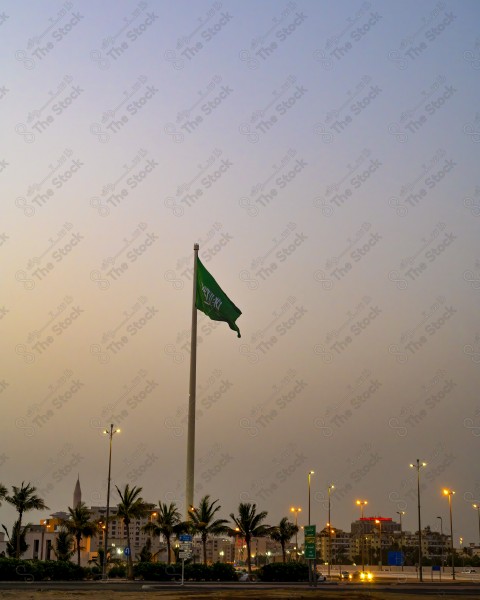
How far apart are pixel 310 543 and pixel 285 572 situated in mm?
12423

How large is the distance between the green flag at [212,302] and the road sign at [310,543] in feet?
56.1

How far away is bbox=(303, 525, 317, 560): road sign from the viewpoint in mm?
60053

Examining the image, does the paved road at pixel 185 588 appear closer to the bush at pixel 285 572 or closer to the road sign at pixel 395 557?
the bush at pixel 285 572

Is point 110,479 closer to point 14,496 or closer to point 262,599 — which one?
point 14,496

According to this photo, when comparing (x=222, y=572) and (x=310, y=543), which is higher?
Result: (x=310, y=543)

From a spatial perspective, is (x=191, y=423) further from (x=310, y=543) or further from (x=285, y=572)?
(x=285, y=572)

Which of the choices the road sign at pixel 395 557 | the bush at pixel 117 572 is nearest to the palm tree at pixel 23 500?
the bush at pixel 117 572

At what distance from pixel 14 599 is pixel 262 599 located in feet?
40.7

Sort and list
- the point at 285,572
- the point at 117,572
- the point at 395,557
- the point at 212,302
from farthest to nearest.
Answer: the point at 395,557 → the point at 117,572 → the point at 285,572 → the point at 212,302

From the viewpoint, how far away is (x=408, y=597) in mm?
43000

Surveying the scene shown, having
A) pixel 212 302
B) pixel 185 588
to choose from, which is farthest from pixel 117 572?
pixel 212 302

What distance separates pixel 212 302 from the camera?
61.3 m

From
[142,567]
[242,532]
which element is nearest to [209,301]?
[142,567]

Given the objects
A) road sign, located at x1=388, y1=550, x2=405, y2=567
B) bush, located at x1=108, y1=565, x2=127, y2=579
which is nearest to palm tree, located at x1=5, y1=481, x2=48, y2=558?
bush, located at x1=108, y1=565, x2=127, y2=579
